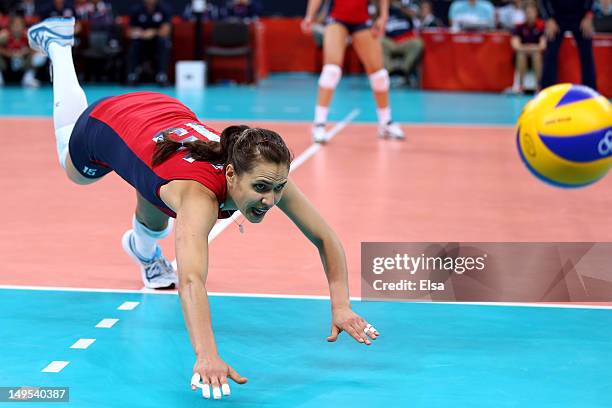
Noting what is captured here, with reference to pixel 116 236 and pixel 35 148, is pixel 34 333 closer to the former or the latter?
pixel 116 236

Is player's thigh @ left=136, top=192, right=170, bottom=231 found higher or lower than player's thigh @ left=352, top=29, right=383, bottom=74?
lower

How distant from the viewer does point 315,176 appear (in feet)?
28.5

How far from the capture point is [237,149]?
3771 mm

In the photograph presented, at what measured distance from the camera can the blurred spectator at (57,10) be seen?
1883cm

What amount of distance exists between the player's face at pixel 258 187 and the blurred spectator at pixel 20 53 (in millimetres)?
15476

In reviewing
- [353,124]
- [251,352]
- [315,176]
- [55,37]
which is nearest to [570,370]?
[251,352]

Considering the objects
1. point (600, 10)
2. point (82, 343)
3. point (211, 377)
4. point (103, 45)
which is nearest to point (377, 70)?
point (82, 343)

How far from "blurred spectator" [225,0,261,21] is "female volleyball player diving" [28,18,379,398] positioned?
49.4ft

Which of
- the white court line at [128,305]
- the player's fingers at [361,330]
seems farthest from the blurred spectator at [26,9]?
the player's fingers at [361,330]

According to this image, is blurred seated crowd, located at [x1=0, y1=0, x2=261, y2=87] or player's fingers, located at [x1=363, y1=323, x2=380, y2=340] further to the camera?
blurred seated crowd, located at [x1=0, y1=0, x2=261, y2=87]

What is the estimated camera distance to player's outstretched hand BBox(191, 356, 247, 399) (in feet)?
10.9

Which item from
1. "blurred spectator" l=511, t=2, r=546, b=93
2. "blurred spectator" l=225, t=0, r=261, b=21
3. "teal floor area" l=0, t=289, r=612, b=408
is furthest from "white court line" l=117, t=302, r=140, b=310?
"blurred spectator" l=225, t=0, r=261, b=21

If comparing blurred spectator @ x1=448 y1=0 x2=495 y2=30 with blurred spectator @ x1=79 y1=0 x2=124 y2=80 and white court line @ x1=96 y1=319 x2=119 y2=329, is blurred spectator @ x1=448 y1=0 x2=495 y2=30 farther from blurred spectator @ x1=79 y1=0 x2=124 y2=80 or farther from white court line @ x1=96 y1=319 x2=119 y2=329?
white court line @ x1=96 y1=319 x2=119 y2=329

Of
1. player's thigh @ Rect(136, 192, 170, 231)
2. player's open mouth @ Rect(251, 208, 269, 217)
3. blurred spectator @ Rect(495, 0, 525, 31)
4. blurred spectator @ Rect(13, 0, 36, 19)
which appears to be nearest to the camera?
player's open mouth @ Rect(251, 208, 269, 217)
